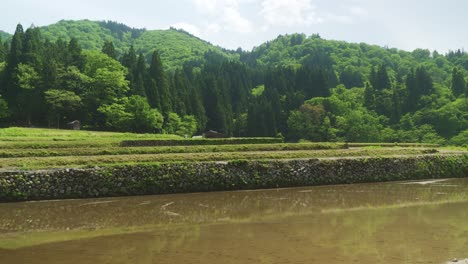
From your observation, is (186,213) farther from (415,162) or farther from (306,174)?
(415,162)

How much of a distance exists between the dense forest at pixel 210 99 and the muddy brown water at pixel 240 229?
34.9m

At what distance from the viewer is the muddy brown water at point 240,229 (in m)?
9.36

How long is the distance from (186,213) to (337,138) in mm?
53742

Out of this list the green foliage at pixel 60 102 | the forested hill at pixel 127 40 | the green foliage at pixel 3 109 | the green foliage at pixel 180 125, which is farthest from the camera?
the forested hill at pixel 127 40

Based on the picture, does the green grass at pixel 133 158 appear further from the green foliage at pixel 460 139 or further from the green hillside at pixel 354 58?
the green hillside at pixel 354 58

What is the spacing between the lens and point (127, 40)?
186125 millimetres

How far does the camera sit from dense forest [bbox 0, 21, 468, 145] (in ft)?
165

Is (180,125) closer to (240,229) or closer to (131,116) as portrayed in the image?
(131,116)

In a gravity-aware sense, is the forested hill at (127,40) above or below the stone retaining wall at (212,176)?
above

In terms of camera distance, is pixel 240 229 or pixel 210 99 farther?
pixel 210 99

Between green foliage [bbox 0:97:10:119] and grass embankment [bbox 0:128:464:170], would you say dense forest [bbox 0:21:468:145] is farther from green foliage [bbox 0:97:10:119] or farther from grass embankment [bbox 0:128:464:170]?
grass embankment [bbox 0:128:464:170]

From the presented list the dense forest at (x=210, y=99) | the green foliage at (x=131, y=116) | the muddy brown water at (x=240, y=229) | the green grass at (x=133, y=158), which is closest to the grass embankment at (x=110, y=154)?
the green grass at (x=133, y=158)

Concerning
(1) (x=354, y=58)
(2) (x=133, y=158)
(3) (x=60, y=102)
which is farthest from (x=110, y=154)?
(1) (x=354, y=58)

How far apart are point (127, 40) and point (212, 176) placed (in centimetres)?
17676
